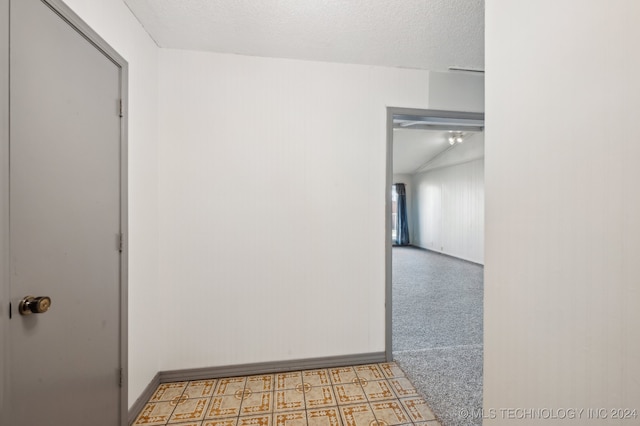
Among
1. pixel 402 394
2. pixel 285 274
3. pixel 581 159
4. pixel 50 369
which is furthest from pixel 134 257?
pixel 581 159

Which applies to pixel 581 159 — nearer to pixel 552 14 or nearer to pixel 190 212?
pixel 552 14

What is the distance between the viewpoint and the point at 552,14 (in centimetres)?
83

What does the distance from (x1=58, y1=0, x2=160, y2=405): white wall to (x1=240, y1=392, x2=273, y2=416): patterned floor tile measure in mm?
670

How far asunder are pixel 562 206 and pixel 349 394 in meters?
1.76

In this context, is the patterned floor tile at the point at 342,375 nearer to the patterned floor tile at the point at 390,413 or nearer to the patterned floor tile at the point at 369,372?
the patterned floor tile at the point at 369,372

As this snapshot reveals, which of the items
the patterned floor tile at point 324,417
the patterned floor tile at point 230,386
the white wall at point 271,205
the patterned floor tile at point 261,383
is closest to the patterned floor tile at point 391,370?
the white wall at point 271,205

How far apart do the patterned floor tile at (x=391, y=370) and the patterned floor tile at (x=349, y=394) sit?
0.29 m

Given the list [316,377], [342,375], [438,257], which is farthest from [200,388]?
[438,257]

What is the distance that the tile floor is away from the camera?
5.55ft

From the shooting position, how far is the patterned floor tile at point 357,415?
1.67m

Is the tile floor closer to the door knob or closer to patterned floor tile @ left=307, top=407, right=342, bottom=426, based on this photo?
patterned floor tile @ left=307, top=407, right=342, bottom=426

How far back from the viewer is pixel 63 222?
117cm

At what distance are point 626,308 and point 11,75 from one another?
74.6 inches

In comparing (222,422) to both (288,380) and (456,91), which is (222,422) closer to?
(288,380)
